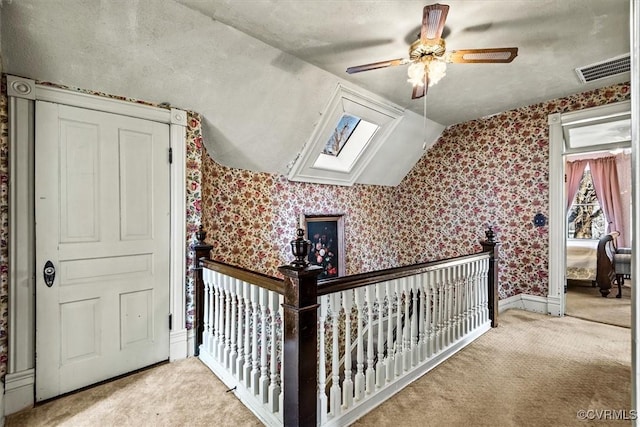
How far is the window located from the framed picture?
5414mm

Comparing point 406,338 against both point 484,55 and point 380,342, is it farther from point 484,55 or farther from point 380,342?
point 484,55

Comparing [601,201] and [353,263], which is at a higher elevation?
[601,201]

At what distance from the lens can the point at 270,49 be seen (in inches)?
100

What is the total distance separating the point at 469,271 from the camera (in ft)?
9.57

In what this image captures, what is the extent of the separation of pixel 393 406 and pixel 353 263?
9.06 ft

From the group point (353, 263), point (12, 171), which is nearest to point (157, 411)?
point (12, 171)

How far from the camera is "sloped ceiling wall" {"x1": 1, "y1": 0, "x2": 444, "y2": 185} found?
6.20 ft

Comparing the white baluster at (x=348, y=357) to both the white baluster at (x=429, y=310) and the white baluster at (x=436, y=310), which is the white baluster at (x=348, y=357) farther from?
the white baluster at (x=436, y=310)

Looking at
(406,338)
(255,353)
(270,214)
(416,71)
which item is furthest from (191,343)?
(416,71)

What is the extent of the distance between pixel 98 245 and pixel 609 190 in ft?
26.9

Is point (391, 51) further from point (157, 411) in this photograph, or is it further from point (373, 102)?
point (157, 411)

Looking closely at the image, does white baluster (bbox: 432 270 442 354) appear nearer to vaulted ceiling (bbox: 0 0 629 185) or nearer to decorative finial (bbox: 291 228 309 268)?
decorative finial (bbox: 291 228 309 268)

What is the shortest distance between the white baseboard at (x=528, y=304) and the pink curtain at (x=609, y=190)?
12.2 ft

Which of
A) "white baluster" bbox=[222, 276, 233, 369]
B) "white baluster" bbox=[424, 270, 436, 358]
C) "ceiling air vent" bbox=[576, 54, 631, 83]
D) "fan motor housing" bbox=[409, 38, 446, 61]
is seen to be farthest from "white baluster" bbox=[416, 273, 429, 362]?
"ceiling air vent" bbox=[576, 54, 631, 83]
